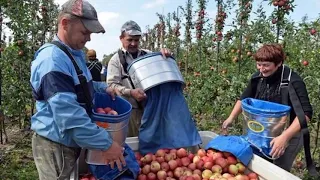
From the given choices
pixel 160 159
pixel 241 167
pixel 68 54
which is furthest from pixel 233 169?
pixel 68 54

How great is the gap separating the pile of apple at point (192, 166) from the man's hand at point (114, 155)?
48cm

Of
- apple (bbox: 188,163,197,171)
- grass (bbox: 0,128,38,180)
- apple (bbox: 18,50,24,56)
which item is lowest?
grass (bbox: 0,128,38,180)

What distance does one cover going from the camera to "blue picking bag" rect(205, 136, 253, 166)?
2.55 metres

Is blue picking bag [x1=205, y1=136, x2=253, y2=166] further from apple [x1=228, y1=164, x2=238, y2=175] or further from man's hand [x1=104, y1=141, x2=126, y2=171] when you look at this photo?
man's hand [x1=104, y1=141, x2=126, y2=171]

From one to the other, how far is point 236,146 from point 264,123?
290 millimetres

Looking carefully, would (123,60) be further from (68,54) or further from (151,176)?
(68,54)

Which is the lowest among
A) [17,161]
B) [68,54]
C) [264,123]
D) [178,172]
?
[17,161]

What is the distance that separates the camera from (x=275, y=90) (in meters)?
2.68

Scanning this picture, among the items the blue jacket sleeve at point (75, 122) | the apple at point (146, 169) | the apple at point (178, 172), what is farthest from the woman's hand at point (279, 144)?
the blue jacket sleeve at point (75, 122)

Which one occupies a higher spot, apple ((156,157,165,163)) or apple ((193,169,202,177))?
apple ((156,157,165,163))

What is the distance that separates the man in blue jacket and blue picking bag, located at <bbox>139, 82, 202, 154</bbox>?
0.88 meters

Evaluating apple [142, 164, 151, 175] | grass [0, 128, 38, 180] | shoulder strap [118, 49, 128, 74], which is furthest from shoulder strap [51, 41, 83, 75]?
grass [0, 128, 38, 180]

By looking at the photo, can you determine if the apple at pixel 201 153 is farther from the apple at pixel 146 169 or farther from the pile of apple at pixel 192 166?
the apple at pixel 146 169

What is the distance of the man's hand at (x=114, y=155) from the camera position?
1920mm
